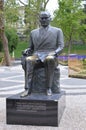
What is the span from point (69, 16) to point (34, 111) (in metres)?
26.4

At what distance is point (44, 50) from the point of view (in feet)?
22.6

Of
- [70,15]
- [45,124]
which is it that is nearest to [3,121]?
[45,124]

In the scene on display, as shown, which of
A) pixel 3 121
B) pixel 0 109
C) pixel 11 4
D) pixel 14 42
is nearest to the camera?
pixel 3 121

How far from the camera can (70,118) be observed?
255 inches

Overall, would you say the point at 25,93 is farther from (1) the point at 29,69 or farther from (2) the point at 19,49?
(2) the point at 19,49

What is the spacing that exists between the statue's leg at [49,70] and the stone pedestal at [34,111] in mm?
450

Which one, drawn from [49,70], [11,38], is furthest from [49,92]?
[11,38]

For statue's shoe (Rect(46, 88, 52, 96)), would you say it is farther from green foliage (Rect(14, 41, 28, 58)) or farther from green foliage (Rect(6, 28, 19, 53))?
green foliage (Rect(14, 41, 28, 58))

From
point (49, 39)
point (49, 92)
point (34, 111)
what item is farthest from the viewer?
point (49, 39)

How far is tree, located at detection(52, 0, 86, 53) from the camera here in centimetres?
3206

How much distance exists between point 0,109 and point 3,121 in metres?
1.05

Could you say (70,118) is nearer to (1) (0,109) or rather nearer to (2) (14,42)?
(1) (0,109)

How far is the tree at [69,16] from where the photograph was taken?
32.1 metres

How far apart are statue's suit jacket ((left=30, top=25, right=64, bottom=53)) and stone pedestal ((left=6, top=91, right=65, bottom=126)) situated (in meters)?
1.15
